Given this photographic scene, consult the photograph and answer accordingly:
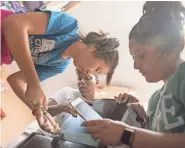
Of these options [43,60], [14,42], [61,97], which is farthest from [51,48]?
[61,97]

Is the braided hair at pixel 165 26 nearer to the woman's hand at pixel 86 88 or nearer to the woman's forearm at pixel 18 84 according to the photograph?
the woman's forearm at pixel 18 84

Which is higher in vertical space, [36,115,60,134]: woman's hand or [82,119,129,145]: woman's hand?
[82,119,129,145]: woman's hand

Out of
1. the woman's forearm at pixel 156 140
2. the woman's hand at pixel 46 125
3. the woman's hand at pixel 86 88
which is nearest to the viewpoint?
the woman's forearm at pixel 156 140

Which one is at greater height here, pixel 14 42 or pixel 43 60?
pixel 14 42

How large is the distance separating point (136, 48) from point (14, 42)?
363mm

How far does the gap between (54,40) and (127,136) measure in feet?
1.68

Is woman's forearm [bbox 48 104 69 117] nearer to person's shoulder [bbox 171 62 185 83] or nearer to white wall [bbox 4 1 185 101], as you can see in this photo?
person's shoulder [bbox 171 62 185 83]

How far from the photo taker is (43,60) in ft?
3.57

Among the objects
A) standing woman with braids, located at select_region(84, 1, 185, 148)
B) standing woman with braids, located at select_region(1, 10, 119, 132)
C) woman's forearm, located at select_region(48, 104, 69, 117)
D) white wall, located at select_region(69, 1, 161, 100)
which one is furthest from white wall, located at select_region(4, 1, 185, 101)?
standing woman with braids, located at select_region(84, 1, 185, 148)

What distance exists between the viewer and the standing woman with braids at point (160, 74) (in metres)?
0.59

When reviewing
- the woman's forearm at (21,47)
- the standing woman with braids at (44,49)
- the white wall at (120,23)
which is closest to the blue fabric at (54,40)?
the standing woman with braids at (44,49)

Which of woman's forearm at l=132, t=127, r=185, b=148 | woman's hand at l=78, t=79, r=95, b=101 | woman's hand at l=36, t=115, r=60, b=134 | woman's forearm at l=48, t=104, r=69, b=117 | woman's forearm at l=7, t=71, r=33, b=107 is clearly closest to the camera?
woman's forearm at l=132, t=127, r=185, b=148

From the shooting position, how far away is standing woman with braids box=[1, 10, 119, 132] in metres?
0.85

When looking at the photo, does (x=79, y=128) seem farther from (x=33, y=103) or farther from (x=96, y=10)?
(x=96, y=10)
